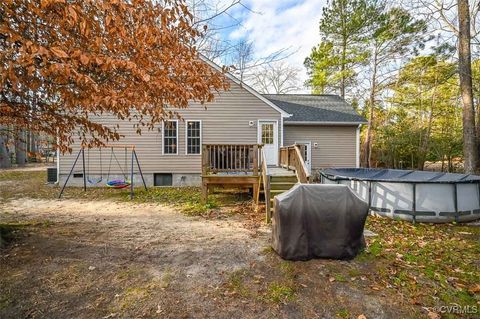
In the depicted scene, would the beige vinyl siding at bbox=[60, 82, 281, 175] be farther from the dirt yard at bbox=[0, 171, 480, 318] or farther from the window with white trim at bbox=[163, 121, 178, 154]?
the dirt yard at bbox=[0, 171, 480, 318]

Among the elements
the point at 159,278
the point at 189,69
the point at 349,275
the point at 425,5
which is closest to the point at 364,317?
the point at 349,275

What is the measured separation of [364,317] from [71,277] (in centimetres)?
376

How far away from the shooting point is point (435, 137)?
14.7 metres

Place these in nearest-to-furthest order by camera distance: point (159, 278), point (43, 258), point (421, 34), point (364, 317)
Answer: point (364, 317), point (159, 278), point (43, 258), point (421, 34)

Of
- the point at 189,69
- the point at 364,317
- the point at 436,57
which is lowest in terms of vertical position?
the point at 364,317

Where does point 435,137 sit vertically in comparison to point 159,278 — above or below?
above

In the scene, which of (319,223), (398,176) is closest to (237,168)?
(319,223)

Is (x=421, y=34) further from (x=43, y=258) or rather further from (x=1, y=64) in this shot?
(x=43, y=258)

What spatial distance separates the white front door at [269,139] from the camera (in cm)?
1155

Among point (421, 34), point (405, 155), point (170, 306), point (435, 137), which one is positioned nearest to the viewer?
point (170, 306)

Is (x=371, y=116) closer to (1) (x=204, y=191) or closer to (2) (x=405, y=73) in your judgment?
(2) (x=405, y=73)

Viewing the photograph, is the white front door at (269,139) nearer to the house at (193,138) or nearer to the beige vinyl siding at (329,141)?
the house at (193,138)

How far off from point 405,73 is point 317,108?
5.29 m

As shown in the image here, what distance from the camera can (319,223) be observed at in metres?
3.97
